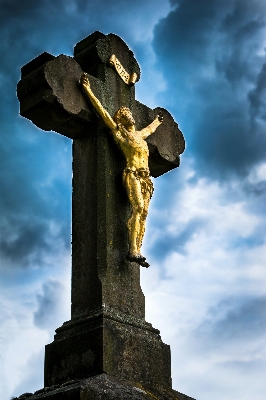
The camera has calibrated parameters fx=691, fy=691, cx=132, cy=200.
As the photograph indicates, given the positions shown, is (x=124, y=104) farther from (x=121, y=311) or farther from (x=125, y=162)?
(x=121, y=311)

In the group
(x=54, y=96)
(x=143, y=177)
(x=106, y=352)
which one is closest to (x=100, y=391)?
(x=106, y=352)

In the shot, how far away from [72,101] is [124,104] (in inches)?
39.1

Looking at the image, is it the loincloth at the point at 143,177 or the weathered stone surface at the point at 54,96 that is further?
the loincloth at the point at 143,177

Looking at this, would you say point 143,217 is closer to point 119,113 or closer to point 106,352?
point 119,113

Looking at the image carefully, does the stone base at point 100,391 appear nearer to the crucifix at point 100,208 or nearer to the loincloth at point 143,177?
the crucifix at point 100,208

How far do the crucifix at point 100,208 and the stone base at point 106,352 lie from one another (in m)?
0.01

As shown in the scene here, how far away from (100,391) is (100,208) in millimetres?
2314

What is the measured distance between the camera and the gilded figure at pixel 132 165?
8.09m

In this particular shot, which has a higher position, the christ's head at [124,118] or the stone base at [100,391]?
the christ's head at [124,118]

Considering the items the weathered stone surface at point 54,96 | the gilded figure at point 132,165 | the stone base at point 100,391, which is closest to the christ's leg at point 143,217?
the gilded figure at point 132,165

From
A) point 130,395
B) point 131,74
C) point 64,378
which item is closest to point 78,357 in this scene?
point 64,378

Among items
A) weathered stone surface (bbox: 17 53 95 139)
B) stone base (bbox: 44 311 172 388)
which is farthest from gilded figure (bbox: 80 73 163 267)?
stone base (bbox: 44 311 172 388)

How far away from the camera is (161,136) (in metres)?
9.57

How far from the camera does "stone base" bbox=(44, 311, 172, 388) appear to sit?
23.6 feet
